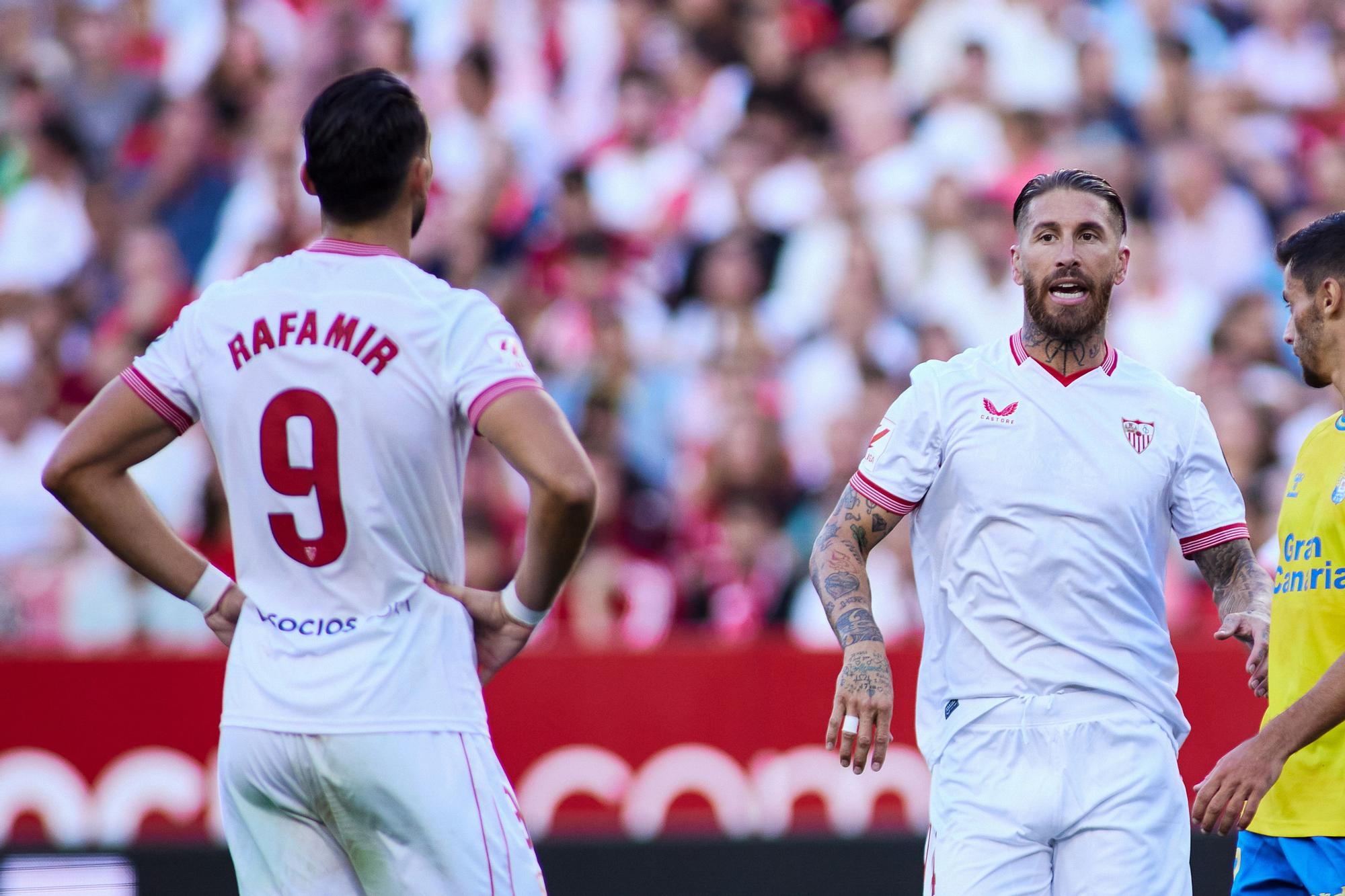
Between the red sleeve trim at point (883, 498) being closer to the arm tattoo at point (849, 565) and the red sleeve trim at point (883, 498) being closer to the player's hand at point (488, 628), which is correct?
the arm tattoo at point (849, 565)

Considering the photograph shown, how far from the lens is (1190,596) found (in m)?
8.68

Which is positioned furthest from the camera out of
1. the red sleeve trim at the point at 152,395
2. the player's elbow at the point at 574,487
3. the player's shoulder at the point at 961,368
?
the player's shoulder at the point at 961,368

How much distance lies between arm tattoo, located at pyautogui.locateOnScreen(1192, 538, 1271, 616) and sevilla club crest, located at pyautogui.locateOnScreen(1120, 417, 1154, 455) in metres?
0.35

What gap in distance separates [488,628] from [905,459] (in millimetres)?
1263

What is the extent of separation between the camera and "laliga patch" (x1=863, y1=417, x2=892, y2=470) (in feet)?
14.3

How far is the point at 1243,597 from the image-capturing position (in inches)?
167

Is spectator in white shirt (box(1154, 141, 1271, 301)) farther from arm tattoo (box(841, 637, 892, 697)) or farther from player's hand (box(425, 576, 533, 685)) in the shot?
player's hand (box(425, 576, 533, 685))

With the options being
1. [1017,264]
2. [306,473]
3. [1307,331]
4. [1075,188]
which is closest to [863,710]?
[1017,264]

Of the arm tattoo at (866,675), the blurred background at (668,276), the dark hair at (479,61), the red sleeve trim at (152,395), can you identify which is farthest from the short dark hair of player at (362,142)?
the dark hair at (479,61)

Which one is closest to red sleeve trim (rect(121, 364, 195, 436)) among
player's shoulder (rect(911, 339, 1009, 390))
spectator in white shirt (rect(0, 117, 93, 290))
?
player's shoulder (rect(911, 339, 1009, 390))

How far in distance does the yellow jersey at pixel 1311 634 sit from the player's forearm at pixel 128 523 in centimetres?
278

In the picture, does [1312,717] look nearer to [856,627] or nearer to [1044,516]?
[1044,516]

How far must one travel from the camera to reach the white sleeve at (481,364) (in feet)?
11.6

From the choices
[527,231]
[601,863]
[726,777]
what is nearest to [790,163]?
[527,231]
